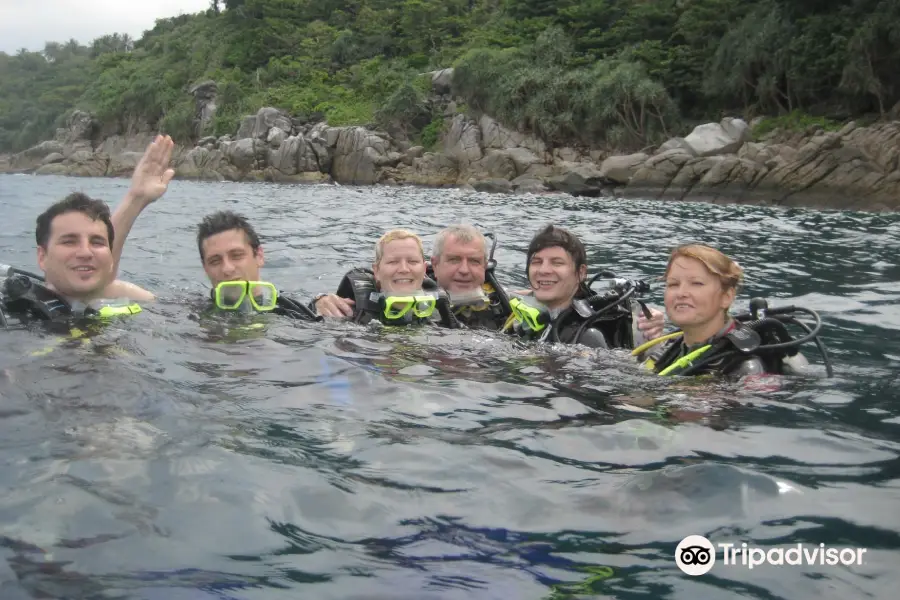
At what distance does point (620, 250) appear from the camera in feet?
39.5

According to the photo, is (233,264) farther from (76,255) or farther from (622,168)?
(622,168)

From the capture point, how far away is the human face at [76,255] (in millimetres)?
4664

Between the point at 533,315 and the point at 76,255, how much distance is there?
296 cm

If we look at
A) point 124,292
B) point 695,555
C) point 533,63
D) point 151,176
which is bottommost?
point 695,555

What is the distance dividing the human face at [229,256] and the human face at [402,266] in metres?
0.95

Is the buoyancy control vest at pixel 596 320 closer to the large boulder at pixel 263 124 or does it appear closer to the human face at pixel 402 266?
the human face at pixel 402 266

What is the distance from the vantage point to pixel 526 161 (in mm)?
34375

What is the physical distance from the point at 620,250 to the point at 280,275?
5518 mm

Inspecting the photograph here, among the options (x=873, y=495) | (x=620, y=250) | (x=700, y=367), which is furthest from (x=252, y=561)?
(x=620, y=250)

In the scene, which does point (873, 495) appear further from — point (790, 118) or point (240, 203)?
point (790, 118)

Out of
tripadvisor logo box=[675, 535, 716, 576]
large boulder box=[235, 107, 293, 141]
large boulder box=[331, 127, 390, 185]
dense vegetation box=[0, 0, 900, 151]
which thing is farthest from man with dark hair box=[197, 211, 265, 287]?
large boulder box=[235, 107, 293, 141]

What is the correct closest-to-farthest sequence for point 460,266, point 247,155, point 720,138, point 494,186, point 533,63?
1. point 460,266
2. point 720,138
3. point 494,186
4. point 247,155
5. point 533,63

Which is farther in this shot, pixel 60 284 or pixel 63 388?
pixel 60 284

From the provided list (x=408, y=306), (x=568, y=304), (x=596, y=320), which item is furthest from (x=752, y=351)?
(x=408, y=306)
